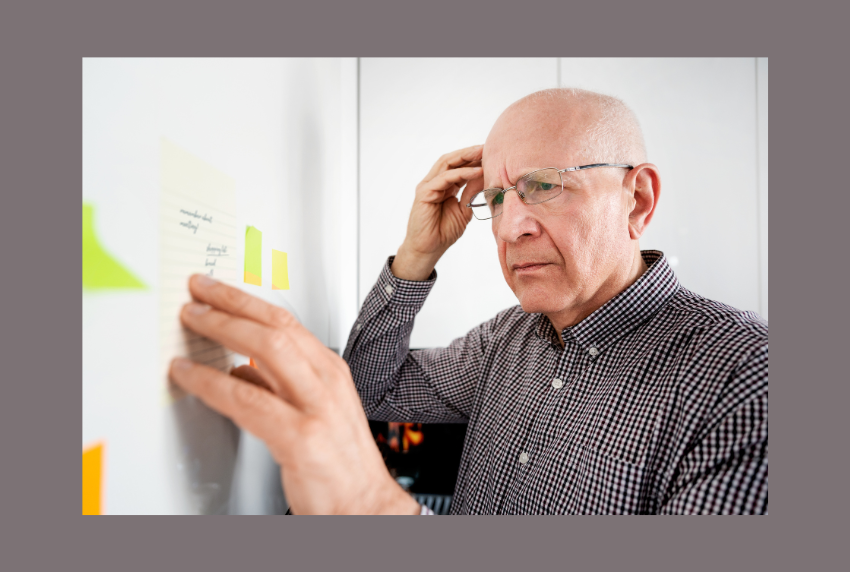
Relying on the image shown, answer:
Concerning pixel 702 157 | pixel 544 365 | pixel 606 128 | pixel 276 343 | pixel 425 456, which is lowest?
pixel 425 456

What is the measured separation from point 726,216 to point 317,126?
4.39ft

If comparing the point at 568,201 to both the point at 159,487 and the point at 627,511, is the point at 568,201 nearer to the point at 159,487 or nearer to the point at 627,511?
the point at 627,511

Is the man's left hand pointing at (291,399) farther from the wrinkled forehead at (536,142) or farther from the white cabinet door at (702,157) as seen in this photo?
the white cabinet door at (702,157)

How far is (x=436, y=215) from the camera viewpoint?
102 centimetres

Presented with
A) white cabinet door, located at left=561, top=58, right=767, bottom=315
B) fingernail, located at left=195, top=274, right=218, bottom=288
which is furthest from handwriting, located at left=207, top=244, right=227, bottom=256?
white cabinet door, located at left=561, top=58, right=767, bottom=315

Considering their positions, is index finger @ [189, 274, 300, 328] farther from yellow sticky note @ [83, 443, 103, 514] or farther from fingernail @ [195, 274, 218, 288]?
yellow sticky note @ [83, 443, 103, 514]

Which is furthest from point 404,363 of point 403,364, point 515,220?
point 515,220

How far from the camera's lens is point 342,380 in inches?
19.4

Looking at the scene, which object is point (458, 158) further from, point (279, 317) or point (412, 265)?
point (279, 317)

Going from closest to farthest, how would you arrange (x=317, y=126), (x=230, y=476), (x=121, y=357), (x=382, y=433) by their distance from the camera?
(x=121, y=357) → (x=230, y=476) → (x=317, y=126) → (x=382, y=433)

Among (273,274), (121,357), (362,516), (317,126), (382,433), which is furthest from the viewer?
(382,433)

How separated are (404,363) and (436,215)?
392mm

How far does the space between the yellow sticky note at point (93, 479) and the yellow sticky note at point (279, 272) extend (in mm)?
401

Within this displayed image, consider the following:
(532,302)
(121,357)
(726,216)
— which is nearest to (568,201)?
(532,302)
